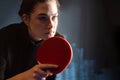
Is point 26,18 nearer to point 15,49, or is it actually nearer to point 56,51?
point 15,49

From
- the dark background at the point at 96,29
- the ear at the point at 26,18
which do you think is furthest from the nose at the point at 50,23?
the dark background at the point at 96,29

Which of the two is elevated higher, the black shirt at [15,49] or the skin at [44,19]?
the skin at [44,19]

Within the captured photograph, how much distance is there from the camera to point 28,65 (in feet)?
3.29

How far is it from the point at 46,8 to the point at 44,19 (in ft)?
0.11

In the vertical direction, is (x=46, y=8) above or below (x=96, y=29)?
above

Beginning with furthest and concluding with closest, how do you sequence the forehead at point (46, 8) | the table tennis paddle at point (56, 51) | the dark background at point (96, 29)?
the dark background at point (96, 29) → the forehead at point (46, 8) → the table tennis paddle at point (56, 51)

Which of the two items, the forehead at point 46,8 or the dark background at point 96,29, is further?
the dark background at point 96,29

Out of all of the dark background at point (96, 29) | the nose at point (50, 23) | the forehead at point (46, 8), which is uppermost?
the forehead at point (46, 8)

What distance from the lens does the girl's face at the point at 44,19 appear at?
32.6 inches

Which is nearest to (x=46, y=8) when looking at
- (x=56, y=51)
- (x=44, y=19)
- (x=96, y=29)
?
(x=44, y=19)

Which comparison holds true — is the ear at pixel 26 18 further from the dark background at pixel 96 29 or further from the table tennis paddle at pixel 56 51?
the dark background at pixel 96 29

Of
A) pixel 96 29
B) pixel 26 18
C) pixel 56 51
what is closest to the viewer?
pixel 56 51

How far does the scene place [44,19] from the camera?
833 millimetres

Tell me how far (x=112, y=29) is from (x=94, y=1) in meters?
0.17
